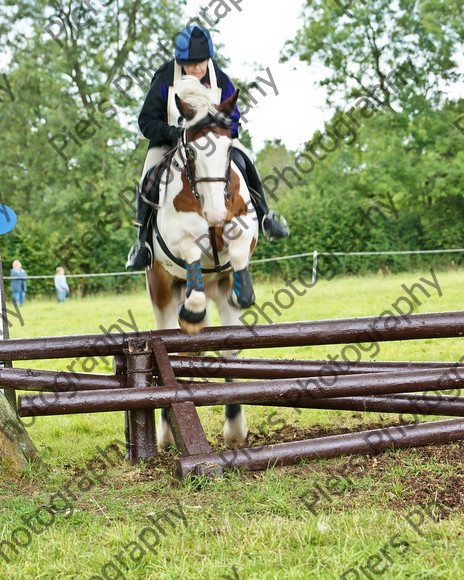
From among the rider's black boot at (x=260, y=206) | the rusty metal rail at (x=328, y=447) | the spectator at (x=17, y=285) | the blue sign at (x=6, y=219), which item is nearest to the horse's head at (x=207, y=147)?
the rider's black boot at (x=260, y=206)

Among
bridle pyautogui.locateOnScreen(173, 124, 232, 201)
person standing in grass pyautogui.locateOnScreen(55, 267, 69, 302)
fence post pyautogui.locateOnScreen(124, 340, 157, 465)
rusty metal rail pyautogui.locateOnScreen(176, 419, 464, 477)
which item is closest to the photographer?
rusty metal rail pyautogui.locateOnScreen(176, 419, 464, 477)

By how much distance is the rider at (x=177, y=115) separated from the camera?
13.0 ft

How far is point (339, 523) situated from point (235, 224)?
6.68ft

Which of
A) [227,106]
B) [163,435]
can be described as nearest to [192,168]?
[227,106]

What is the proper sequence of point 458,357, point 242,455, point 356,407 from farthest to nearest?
point 458,357 → point 356,407 → point 242,455

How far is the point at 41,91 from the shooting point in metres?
22.5

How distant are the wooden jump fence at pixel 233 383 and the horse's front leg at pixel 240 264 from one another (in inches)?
15.8

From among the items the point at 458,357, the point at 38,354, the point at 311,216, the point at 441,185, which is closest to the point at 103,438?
the point at 38,354

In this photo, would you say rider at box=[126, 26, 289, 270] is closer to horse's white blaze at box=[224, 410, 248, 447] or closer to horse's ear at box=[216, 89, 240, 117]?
horse's ear at box=[216, 89, 240, 117]

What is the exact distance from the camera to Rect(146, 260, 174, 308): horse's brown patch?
4.49 metres

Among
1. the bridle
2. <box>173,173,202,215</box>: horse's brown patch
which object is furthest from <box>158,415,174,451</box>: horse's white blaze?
the bridle

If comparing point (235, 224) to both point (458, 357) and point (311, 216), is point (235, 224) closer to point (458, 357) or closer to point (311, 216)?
point (458, 357)

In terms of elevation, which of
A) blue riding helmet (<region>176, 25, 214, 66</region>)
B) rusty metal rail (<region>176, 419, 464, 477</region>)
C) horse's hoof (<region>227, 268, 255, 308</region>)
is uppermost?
blue riding helmet (<region>176, 25, 214, 66</region>)

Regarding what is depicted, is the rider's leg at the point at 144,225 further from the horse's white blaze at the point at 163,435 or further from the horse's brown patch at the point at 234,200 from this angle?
the horse's white blaze at the point at 163,435
